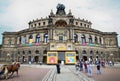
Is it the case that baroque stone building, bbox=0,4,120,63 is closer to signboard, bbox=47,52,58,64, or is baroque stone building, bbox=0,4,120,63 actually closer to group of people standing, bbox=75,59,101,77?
signboard, bbox=47,52,58,64

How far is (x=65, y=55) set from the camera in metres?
49.2

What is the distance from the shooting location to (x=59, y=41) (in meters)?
51.0

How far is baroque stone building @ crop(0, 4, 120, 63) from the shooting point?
178 feet

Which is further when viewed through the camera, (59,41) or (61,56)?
(59,41)

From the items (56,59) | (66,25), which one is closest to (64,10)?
(66,25)

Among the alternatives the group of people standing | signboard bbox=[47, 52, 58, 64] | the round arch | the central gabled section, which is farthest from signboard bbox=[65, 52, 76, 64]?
the group of people standing

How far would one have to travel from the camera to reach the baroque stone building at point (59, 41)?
54.2m

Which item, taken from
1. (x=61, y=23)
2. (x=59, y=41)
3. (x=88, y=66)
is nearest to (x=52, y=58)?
(x=59, y=41)

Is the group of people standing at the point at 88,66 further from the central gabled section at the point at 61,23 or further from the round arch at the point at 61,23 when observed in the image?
the round arch at the point at 61,23

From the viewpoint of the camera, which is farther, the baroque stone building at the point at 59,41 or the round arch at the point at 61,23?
the round arch at the point at 61,23

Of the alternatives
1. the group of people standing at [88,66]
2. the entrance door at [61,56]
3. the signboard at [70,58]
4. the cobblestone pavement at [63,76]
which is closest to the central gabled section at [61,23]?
the entrance door at [61,56]

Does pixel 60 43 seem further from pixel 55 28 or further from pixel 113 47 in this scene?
pixel 113 47

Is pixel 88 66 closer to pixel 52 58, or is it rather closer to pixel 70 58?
pixel 70 58

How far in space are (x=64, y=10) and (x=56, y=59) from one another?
29977 mm
